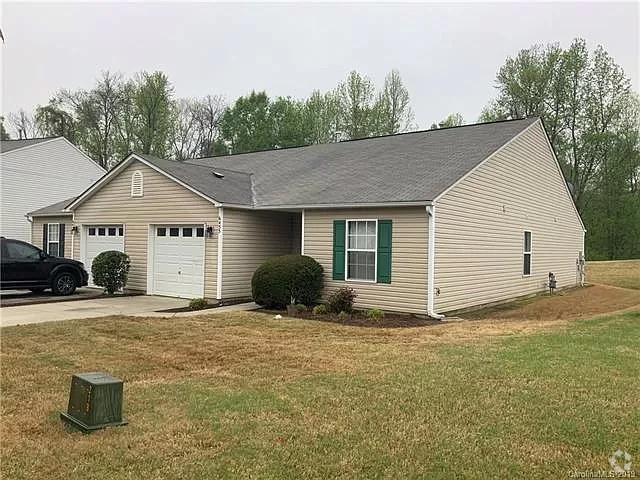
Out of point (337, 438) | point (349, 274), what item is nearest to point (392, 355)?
point (337, 438)

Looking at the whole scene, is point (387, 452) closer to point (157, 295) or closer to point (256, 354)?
point (256, 354)

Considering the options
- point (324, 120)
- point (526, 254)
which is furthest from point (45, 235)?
point (324, 120)

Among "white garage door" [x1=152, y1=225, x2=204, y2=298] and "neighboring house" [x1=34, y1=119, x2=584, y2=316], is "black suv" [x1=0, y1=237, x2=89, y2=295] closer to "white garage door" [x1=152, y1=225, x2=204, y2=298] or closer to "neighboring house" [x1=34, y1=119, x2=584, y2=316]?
"neighboring house" [x1=34, y1=119, x2=584, y2=316]

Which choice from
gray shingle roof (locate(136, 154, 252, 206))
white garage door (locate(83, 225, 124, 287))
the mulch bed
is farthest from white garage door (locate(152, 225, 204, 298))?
the mulch bed

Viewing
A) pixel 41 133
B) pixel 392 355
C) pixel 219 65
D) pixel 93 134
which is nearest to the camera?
pixel 392 355

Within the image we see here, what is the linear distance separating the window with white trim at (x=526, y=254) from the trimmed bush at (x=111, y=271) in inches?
469

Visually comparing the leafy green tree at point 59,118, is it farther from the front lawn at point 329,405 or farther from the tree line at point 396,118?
the front lawn at point 329,405

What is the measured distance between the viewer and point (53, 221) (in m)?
19.9

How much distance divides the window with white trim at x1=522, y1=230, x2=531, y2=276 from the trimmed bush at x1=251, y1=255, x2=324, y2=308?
714 cm

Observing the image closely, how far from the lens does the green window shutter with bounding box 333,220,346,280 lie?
12945mm

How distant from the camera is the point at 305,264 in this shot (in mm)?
12906

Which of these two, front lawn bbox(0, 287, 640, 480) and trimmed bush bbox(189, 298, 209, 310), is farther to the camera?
trimmed bush bbox(189, 298, 209, 310)

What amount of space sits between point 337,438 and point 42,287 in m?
13.5

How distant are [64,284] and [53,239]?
536 cm
